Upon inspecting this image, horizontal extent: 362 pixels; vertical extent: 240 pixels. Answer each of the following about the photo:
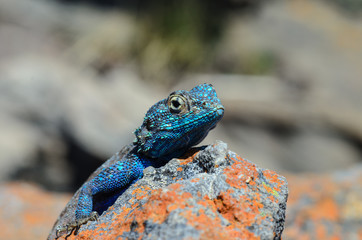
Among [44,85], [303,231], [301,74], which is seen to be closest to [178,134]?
[303,231]

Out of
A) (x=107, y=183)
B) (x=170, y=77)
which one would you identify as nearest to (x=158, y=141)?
(x=107, y=183)

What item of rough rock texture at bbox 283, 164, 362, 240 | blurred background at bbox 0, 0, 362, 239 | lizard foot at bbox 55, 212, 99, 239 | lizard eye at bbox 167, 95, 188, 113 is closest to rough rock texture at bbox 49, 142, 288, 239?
lizard foot at bbox 55, 212, 99, 239

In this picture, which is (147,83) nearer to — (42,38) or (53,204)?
(42,38)

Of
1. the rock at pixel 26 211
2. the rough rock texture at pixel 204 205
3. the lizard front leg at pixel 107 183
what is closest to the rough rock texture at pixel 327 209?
the rough rock texture at pixel 204 205

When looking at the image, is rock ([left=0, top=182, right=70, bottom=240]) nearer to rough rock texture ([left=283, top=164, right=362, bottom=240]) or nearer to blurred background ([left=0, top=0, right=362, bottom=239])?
blurred background ([left=0, top=0, right=362, bottom=239])

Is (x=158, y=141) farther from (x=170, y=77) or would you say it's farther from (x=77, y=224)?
(x=170, y=77)

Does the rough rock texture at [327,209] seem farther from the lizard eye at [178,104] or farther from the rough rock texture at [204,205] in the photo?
the lizard eye at [178,104]
